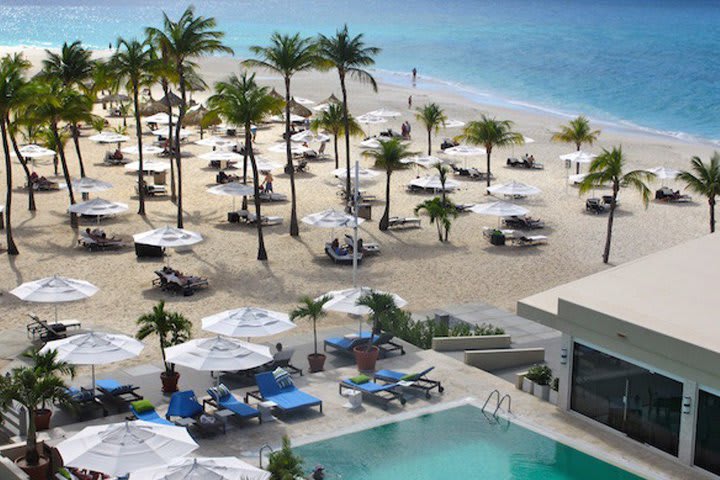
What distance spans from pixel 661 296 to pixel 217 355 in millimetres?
8661

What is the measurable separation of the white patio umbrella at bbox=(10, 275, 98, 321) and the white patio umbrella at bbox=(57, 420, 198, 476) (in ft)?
27.9

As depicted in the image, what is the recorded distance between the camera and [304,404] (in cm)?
1931

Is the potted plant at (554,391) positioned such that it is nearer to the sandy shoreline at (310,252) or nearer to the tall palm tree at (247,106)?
the sandy shoreline at (310,252)

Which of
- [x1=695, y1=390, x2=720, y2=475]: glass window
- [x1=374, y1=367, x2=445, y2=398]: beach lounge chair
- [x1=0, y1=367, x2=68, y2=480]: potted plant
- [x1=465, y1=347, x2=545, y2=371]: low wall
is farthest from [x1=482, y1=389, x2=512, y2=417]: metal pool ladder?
[x1=0, y1=367, x2=68, y2=480]: potted plant

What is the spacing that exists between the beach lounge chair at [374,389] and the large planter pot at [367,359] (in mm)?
1064

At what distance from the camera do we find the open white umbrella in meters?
19.5

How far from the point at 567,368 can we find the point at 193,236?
43.2 ft

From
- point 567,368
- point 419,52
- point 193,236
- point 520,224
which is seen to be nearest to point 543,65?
point 419,52

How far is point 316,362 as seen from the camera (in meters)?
22.0

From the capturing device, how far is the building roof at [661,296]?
18141 millimetres

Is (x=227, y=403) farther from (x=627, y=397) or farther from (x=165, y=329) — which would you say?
(x=627, y=397)

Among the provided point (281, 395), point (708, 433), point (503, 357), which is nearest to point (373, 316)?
point (503, 357)

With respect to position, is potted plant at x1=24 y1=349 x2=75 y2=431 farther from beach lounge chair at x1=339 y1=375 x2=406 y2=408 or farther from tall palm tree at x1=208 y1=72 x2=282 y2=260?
tall palm tree at x1=208 y1=72 x2=282 y2=260

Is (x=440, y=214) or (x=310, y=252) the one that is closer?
(x=310, y=252)
